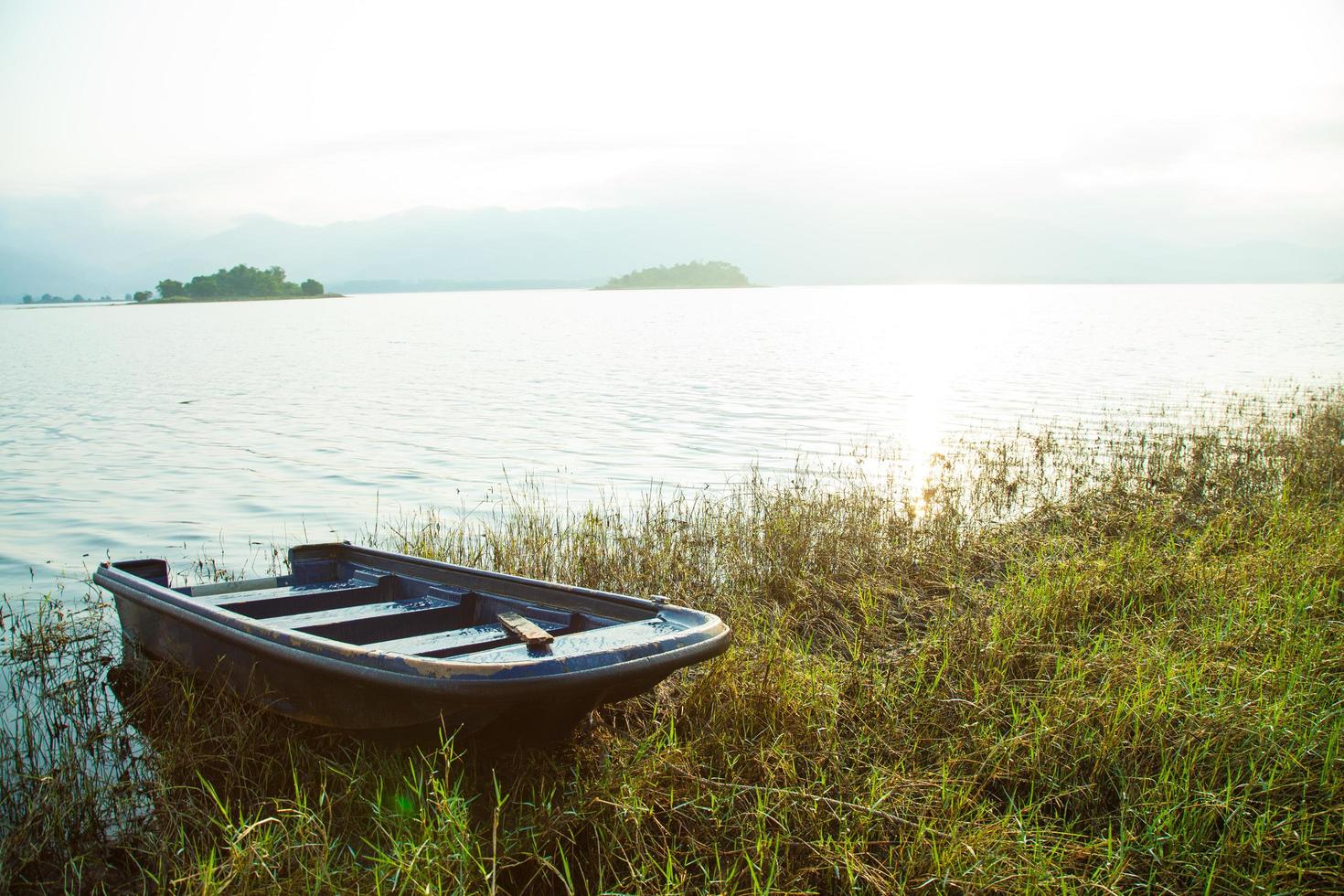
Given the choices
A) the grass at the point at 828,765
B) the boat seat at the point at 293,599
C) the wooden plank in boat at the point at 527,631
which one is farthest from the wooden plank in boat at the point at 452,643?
the boat seat at the point at 293,599

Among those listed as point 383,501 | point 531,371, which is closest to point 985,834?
point 383,501

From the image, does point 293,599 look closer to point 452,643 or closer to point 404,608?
point 404,608

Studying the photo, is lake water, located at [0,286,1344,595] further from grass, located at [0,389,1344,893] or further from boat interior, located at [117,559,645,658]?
grass, located at [0,389,1344,893]

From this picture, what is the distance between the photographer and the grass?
375 centimetres

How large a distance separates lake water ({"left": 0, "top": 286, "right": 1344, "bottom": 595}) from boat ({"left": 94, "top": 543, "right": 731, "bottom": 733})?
13.2 ft

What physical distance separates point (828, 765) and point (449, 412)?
1845 cm

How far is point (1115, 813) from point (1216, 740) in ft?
2.30

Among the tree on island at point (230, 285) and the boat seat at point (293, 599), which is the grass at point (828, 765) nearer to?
the boat seat at point (293, 599)

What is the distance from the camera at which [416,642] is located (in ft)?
17.1

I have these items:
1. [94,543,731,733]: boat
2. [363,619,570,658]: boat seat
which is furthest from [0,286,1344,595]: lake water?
[363,619,570,658]: boat seat

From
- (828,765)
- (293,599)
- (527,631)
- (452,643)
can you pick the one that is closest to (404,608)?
(293,599)

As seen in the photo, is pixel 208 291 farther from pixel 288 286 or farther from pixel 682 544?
pixel 682 544

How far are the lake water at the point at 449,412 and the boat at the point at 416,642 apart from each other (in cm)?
403

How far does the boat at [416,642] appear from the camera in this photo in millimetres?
4168
